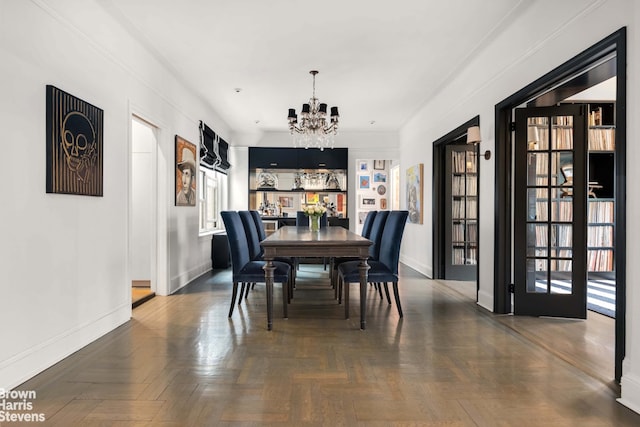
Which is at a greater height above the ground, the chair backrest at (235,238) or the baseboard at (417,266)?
the chair backrest at (235,238)

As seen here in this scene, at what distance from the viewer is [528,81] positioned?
336cm

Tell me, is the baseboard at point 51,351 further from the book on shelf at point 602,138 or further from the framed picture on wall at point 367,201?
the framed picture on wall at point 367,201

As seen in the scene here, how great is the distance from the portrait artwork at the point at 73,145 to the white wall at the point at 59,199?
0.21 ft

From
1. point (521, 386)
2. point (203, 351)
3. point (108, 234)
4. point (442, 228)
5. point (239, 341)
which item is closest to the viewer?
point (521, 386)

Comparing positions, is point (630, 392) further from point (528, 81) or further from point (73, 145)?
point (73, 145)

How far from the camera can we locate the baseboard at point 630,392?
6.54ft

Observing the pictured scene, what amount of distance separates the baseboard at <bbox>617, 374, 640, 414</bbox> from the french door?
165 centimetres

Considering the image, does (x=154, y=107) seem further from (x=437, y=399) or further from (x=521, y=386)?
(x=521, y=386)

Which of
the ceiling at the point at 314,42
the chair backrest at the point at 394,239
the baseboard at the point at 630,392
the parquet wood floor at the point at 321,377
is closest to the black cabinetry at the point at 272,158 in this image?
the ceiling at the point at 314,42

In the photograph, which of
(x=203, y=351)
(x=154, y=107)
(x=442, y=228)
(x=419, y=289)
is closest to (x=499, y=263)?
(x=419, y=289)

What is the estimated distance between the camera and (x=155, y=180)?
460 cm

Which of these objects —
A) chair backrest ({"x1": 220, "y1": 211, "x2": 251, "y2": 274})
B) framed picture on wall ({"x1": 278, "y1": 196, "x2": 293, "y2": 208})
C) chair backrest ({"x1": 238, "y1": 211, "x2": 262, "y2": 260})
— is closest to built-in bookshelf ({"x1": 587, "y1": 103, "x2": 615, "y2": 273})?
chair backrest ({"x1": 238, "y1": 211, "x2": 262, "y2": 260})

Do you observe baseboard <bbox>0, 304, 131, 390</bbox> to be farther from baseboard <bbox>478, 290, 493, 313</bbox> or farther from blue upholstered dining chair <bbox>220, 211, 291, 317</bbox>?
baseboard <bbox>478, 290, 493, 313</bbox>

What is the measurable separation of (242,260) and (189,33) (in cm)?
223
